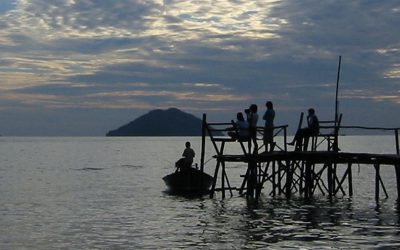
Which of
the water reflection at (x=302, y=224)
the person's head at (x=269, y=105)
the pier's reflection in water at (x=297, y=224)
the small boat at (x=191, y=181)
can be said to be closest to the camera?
the pier's reflection in water at (x=297, y=224)

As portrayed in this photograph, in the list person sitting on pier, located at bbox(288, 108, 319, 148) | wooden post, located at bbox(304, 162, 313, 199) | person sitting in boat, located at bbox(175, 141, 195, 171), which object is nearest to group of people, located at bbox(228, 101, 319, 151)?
person sitting on pier, located at bbox(288, 108, 319, 148)

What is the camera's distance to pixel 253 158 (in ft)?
112

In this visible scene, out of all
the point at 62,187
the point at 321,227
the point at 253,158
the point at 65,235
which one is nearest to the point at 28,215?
the point at 65,235

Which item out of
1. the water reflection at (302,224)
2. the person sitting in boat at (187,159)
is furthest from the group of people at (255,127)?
the person sitting in boat at (187,159)

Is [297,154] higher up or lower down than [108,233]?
higher up

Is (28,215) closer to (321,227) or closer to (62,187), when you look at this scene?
(321,227)

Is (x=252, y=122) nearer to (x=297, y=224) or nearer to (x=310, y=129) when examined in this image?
(x=310, y=129)

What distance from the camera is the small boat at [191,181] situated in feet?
135

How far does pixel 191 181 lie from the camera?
4144 centimetres

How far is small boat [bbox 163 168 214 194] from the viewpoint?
135 feet

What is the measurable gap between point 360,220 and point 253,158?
790cm

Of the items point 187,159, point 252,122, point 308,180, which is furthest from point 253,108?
point 187,159

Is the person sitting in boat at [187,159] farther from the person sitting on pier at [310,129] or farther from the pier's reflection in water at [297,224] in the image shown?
the person sitting on pier at [310,129]

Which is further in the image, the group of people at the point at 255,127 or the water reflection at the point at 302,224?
the group of people at the point at 255,127
